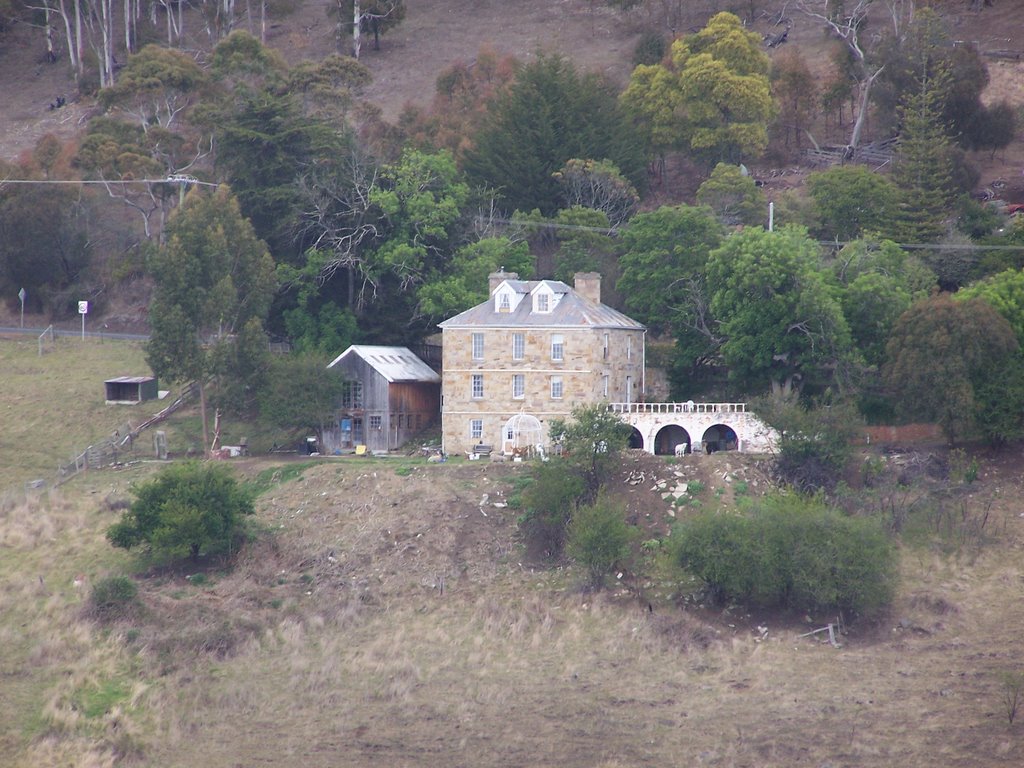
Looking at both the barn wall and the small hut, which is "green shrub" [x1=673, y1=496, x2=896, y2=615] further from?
the small hut

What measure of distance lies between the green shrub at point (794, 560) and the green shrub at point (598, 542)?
216 cm

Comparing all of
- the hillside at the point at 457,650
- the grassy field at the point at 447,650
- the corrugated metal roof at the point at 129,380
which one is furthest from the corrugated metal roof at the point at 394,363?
the corrugated metal roof at the point at 129,380

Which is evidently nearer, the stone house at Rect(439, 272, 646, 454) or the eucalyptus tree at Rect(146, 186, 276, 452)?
the stone house at Rect(439, 272, 646, 454)

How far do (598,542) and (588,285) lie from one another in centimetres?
1712

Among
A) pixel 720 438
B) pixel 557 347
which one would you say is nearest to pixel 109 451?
pixel 557 347

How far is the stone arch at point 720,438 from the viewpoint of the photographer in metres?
63.2

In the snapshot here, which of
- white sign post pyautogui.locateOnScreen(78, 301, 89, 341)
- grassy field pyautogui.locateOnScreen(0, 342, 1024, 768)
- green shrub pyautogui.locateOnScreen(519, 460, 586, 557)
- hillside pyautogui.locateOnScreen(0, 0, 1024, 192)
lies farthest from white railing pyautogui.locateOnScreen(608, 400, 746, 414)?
hillside pyautogui.locateOnScreen(0, 0, 1024, 192)

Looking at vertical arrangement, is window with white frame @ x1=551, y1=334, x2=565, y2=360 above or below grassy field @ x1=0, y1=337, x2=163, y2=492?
above

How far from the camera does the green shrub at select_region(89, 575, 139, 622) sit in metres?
50.8

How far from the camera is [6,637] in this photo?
49188 mm

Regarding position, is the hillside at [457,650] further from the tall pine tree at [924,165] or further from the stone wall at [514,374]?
the tall pine tree at [924,165]

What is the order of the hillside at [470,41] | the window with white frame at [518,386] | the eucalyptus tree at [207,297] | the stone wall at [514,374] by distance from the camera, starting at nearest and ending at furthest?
the stone wall at [514,374], the window with white frame at [518,386], the eucalyptus tree at [207,297], the hillside at [470,41]

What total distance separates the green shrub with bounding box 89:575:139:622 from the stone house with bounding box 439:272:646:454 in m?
16.9

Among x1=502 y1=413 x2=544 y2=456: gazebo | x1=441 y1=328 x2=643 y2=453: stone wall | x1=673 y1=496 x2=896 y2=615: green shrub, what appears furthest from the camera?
x1=441 y1=328 x2=643 y2=453: stone wall
